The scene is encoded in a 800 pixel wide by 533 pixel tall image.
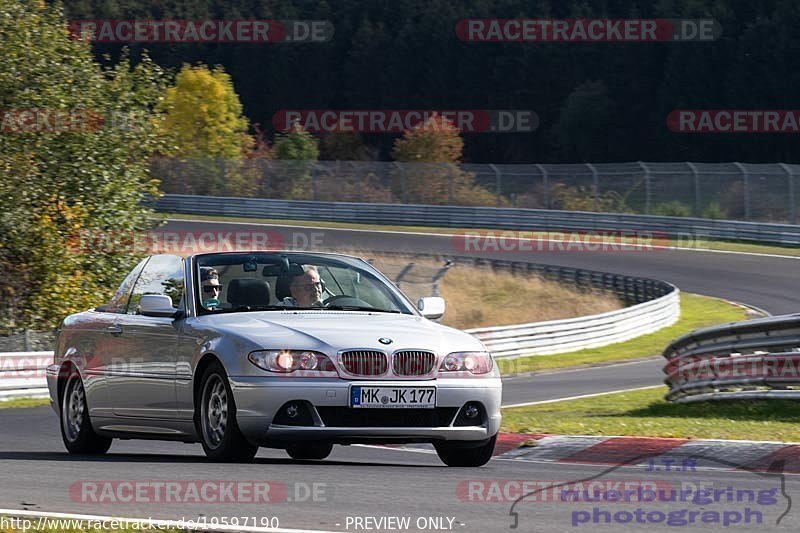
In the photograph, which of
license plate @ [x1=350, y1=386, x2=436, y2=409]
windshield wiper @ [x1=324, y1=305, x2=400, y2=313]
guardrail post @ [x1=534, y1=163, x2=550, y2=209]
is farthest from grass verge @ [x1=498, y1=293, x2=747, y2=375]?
guardrail post @ [x1=534, y1=163, x2=550, y2=209]

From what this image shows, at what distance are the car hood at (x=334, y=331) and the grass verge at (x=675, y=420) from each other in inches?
97.9

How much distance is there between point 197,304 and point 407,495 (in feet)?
8.80

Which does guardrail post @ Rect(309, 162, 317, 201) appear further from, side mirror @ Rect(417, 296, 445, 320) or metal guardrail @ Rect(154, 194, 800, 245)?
side mirror @ Rect(417, 296, 445, 320)

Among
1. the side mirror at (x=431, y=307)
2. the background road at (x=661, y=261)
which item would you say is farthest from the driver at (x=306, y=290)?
the background road at (x=661, y=261)

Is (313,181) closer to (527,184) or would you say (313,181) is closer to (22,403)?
(527,184)

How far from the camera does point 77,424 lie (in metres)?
10.4

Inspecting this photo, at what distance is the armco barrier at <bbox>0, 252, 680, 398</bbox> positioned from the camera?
19469 millimetres

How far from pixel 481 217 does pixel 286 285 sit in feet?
141

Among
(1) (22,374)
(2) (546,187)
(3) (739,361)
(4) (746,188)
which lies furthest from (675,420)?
(2) (546,187)

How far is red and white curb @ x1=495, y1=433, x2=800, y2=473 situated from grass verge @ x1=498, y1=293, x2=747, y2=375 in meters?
14.8

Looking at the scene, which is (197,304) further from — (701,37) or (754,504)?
(701,37)

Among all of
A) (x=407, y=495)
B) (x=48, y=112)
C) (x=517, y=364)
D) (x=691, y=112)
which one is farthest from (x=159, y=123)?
(x=691, y=112)

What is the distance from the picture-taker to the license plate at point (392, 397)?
833 centimetres

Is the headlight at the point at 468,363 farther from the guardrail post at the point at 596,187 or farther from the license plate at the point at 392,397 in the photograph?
the guardrail post at the point at 596,187
